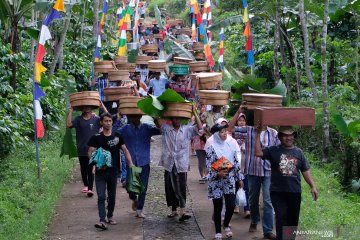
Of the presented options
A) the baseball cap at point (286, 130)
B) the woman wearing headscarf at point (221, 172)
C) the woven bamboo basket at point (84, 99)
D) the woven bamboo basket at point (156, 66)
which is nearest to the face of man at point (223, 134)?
the woman wearing headscarf at point (221, 172)

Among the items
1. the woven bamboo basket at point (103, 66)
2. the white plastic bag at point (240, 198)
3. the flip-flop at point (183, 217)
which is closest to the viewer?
the white plastic bag at point (240, 198)

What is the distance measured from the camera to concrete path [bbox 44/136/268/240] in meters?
9.34

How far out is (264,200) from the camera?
9.07 meters

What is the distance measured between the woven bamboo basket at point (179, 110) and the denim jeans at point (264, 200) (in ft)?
3.96

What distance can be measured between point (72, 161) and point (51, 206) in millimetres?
3748

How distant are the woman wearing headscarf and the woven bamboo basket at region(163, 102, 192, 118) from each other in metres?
0.63

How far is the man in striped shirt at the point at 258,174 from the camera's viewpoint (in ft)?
29.6

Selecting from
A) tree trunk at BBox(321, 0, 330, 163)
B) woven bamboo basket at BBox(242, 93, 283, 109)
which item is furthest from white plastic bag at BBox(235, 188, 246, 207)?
tree trunk at BBox(321, 0, 330, 163)

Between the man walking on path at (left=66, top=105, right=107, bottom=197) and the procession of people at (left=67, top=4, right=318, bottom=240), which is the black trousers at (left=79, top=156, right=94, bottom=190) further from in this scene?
the procession of people at (left=67, top=4, right=318, bottom=240)

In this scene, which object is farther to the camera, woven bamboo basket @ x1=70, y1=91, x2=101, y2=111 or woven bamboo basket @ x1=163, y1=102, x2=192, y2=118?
woven bamboo basket @ x1=70, y1=91, x2=101, y2=111

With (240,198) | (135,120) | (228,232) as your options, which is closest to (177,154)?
(135,120)

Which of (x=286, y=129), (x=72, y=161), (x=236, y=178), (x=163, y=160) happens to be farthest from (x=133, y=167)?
(x=72, y=161)

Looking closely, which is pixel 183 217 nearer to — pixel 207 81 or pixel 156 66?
pixel 207 81

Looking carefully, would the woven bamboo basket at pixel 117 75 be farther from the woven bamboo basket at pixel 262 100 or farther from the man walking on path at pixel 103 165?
the woven bamboo basket at pixel 262 100
